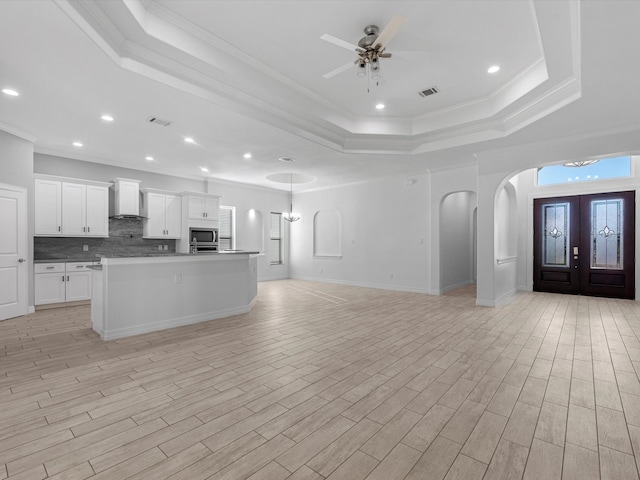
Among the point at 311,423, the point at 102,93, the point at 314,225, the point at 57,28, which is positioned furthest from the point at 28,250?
the point at 314,225

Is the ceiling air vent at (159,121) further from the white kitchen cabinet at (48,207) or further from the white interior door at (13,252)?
→ the white kitchen cabinet at (48,207)

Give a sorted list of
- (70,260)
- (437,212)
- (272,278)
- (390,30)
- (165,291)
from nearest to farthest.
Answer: (390,30), (165,291), (70,260), (437,212), (272,278)

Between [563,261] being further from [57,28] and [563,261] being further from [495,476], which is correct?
[57,28]

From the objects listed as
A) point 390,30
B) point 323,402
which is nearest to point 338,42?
point 390,30

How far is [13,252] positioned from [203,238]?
3.61 meters

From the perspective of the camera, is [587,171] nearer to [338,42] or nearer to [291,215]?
[338,42]

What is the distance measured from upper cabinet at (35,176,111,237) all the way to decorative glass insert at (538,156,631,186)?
10.4 meters

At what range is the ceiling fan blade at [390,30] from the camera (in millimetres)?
2611

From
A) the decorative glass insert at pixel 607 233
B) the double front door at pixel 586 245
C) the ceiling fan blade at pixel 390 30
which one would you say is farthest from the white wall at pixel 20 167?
the decorative glass insert at pixel 607 233

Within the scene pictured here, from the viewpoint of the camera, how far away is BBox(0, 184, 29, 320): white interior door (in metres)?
5.15

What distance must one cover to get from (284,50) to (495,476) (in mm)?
4223

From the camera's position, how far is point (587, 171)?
286 inches

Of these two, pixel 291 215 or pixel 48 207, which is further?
pixel 291 215

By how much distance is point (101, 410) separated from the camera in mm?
2371
